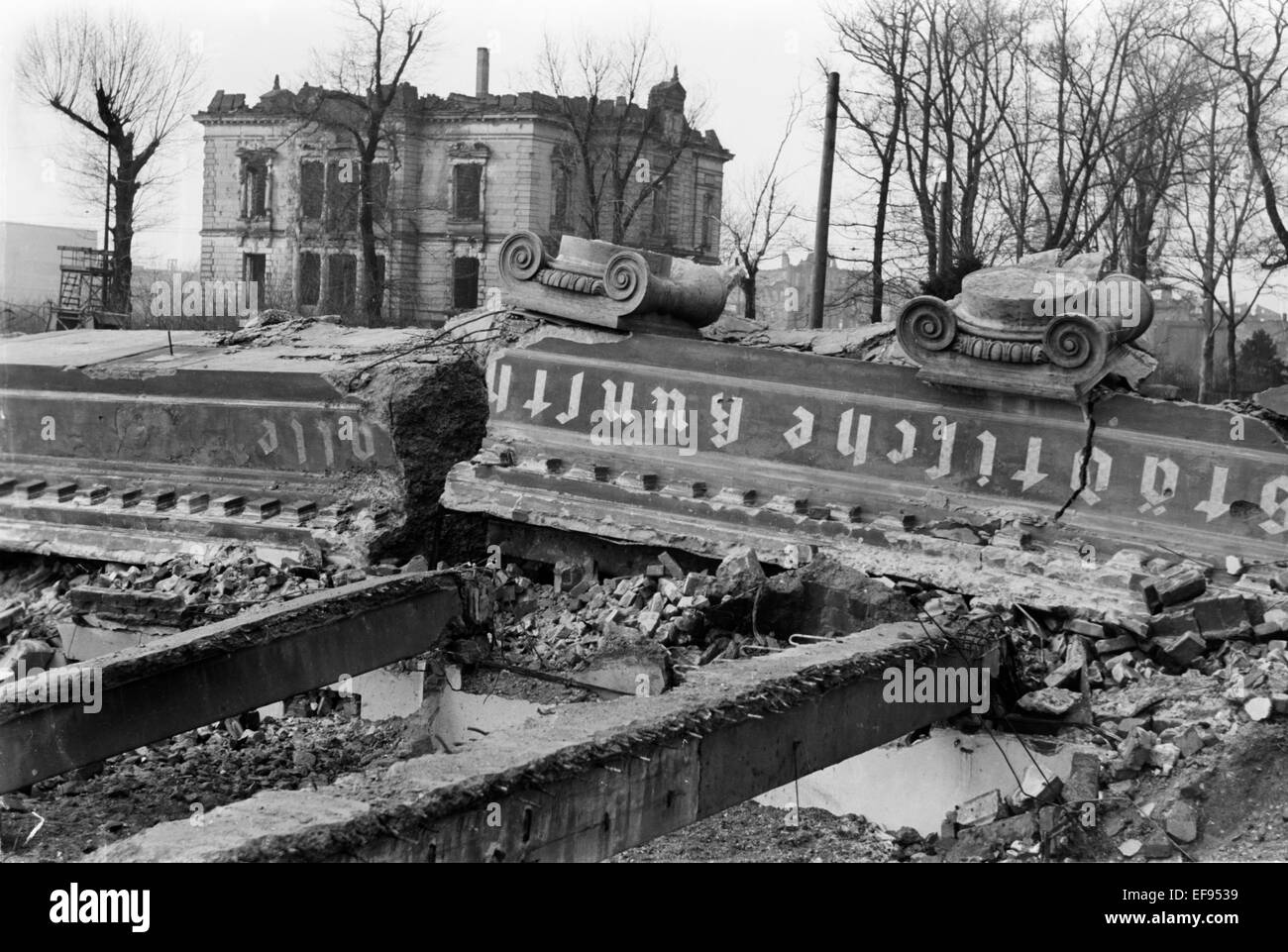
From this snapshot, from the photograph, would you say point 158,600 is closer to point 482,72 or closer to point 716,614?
point 716,614

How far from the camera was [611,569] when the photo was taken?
11.3 meters

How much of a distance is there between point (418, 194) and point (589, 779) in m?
25.8

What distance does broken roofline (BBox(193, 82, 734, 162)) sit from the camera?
2708cm

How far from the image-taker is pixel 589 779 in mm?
5469

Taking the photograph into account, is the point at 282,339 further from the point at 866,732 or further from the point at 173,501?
the point at 866,732

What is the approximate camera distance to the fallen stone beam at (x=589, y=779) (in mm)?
4680

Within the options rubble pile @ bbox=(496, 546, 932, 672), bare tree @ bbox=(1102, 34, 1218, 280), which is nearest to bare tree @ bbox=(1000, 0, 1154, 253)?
bare tree @ bbox=(1102, 34, 1218, 280)

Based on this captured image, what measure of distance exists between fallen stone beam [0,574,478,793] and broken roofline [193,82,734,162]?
19178 mm

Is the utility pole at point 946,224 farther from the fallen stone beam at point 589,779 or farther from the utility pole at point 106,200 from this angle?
the fallen stone beam at point 589,779

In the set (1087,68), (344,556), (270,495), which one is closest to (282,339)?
(270,495)

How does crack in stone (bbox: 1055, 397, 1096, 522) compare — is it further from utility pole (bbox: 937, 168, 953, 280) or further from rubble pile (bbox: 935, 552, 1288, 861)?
utility pole (bbox: 937, 168, 953, 280)

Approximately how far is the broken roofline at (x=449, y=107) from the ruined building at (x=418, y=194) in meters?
0.04

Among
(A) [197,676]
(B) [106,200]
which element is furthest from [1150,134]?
(A) [197,676]

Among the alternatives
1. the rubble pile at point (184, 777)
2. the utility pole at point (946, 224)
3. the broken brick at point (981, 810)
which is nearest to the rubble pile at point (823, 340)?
the broken brick at point (981, 810)
